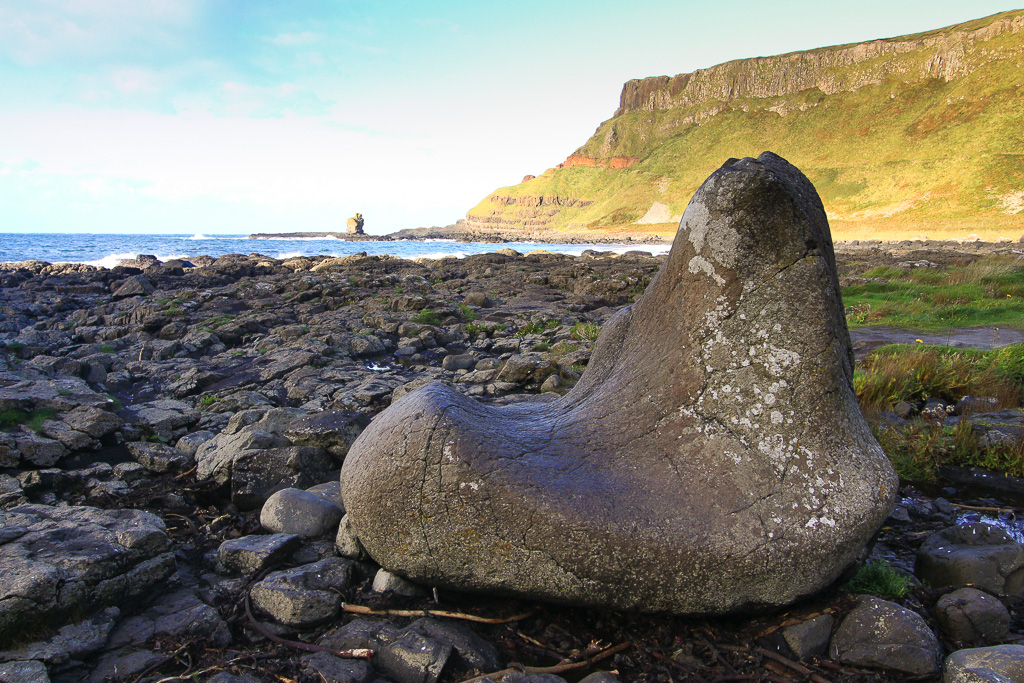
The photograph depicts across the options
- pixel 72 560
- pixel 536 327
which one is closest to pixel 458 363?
pixel 536 327

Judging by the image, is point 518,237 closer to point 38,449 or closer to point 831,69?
point 831,69

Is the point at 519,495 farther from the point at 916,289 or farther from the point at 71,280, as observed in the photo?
the point at 71,280

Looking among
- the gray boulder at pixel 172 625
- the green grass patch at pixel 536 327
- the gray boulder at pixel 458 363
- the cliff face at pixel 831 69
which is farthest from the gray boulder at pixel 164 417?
the cliff face at pixel 831 69

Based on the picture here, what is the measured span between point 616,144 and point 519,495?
592ft

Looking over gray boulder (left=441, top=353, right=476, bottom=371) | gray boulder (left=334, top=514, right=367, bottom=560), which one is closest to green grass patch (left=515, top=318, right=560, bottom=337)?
gray boulder (left=441, top=353, right=476, bottom=371)

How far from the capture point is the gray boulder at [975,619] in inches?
117

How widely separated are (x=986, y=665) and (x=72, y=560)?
4769 mm

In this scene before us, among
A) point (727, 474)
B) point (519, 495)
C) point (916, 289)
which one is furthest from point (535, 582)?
point (916, 289)

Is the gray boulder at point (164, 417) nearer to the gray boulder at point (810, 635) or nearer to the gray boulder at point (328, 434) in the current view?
the gray boulder at point (328, 434)

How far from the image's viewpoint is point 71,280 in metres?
24.9

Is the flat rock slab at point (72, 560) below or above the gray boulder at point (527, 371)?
below

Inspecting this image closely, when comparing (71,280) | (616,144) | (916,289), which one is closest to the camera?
(916,289)

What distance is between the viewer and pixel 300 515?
411 centimetres

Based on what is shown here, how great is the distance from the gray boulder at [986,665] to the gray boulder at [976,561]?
2.84 ft
